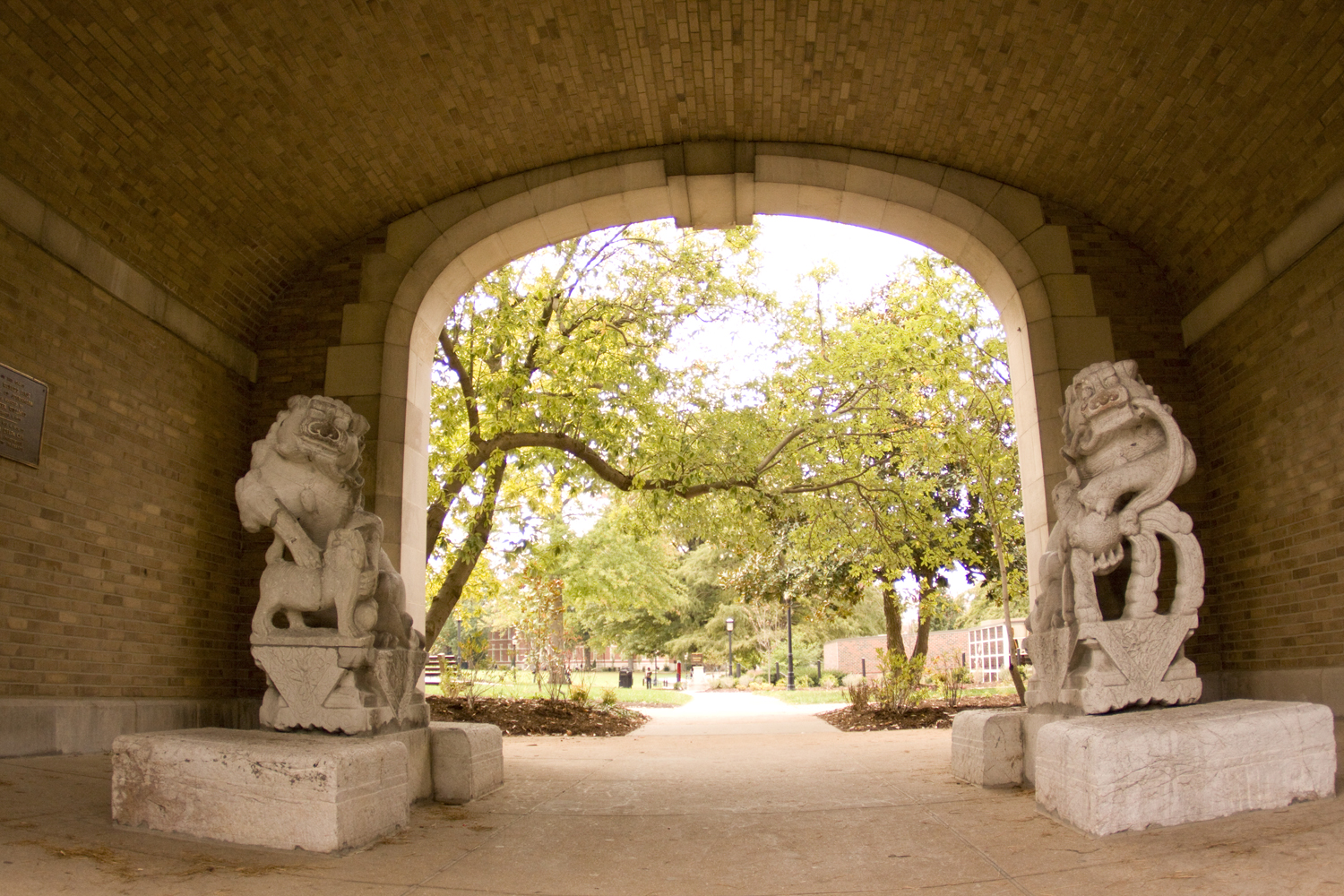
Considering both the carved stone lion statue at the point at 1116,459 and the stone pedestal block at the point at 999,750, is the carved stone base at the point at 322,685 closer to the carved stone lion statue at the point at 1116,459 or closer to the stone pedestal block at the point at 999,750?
the stone pedestal block at the point at 999,750

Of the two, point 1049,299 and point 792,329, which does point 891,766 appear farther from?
point 792,329

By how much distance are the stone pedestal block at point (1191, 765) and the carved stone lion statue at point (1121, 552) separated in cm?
45

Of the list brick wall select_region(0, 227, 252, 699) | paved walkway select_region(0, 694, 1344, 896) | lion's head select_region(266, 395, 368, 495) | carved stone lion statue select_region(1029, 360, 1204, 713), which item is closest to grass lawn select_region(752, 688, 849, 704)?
paved walkway select_region(0, 694, 1344, 896)

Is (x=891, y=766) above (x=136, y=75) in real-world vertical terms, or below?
below

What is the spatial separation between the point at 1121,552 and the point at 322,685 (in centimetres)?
451

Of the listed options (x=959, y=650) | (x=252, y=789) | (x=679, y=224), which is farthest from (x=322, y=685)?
(x=959, y=650)

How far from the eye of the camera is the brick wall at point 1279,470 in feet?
20.2

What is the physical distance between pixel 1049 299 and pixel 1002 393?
19.5ft

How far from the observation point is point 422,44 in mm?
6703

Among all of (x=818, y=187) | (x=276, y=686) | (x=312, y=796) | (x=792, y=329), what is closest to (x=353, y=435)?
(x=276, y=686)

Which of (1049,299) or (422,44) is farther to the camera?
(1049,299)

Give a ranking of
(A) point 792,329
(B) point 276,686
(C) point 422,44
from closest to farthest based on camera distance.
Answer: (B) point 276,686 → (C) point 422,44 → (A) point 792,329

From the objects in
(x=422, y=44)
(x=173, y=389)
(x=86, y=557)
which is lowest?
(x=86, y=557)

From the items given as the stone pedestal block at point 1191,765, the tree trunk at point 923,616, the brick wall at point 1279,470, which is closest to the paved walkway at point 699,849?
the stone pedestal block at point 1191,765
